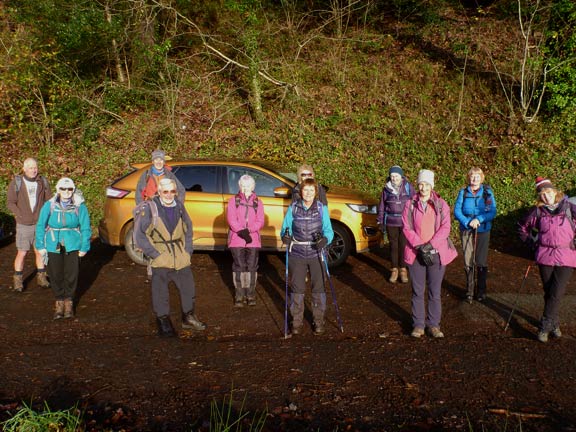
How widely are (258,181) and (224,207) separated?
2.38 feet

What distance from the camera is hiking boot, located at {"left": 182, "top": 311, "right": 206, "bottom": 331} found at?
6.11 m

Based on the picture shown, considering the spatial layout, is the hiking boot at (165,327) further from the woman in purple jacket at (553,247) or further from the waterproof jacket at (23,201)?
the woman in purple jacket at (553,247)

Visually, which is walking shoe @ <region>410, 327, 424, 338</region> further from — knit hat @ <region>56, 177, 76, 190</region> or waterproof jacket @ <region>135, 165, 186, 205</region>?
knit hat @ <region>56, 177, 76, 190</region>

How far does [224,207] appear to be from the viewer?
28.8 feet

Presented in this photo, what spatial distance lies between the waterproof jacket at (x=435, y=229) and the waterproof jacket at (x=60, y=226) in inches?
157

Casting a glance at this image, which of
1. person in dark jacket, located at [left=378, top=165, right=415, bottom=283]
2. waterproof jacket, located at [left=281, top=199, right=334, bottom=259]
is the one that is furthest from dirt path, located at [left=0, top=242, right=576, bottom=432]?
waterproof jacket, located at [left=281, top=199, right=334, bottom=259]

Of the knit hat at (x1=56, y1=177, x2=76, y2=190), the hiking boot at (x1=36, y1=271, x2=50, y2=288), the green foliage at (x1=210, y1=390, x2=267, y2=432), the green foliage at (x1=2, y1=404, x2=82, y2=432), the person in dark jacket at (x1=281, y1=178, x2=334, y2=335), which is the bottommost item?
the hiking boot at (x1=36, y1=271, x2=50, y2=288)

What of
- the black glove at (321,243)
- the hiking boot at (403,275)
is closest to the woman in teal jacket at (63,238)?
the black glove at (321,243)

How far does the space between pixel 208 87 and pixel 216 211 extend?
29.2 feet

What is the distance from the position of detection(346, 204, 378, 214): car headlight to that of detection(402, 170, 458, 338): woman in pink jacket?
2867 mm

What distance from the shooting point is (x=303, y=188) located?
579 cm

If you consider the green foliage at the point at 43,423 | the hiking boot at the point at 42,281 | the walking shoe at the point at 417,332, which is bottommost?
the hiking boot at the point at 42,281

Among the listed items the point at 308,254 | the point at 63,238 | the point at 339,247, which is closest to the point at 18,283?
the point at 63,238

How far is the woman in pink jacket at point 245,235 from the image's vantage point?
6871 millimetres
